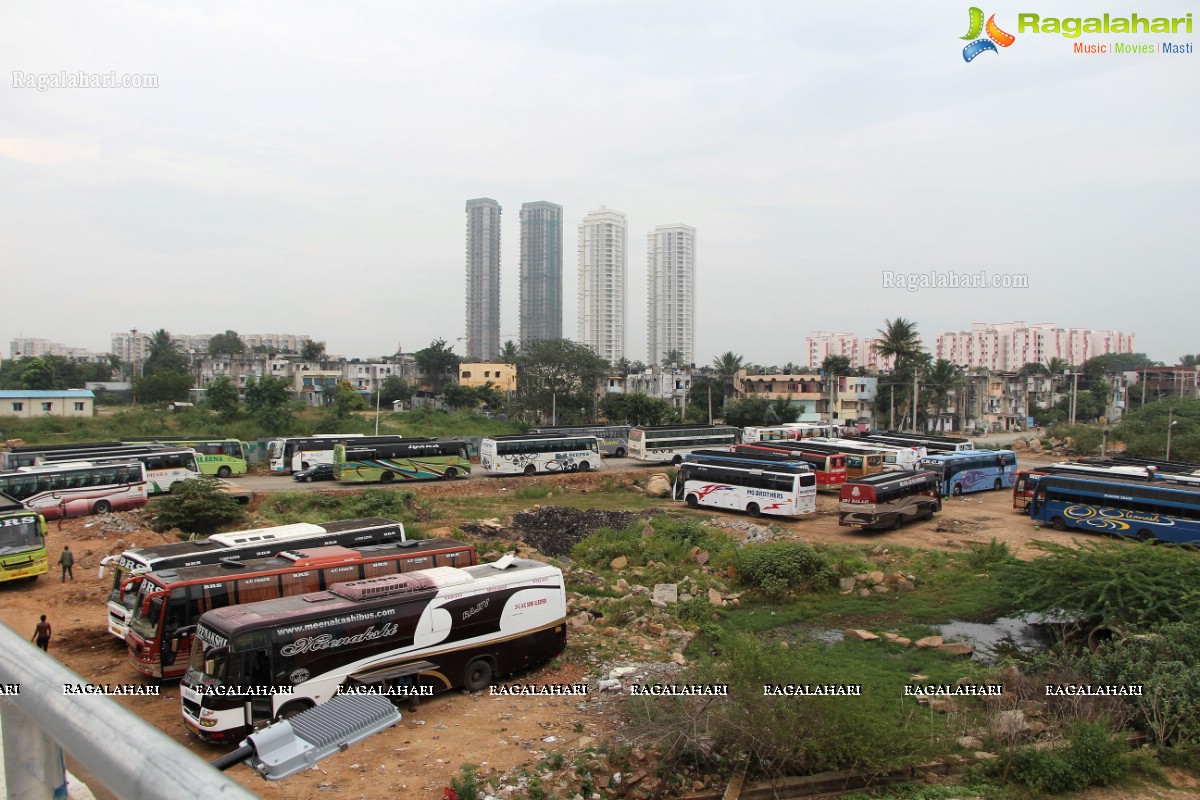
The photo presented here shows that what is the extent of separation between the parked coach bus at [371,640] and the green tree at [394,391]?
6244 centimetres

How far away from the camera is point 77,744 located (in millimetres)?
1332

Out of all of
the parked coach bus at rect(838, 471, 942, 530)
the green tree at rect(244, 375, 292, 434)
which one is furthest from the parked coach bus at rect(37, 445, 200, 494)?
the parked coach bus at rect(838, 471, 942, 530)

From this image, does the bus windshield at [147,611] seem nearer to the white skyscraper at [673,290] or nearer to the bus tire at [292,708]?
the bus tire at [292,708]

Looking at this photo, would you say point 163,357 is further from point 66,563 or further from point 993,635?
point 993,635

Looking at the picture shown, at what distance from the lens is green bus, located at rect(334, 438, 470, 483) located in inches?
1414

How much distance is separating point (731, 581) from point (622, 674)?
298 inches

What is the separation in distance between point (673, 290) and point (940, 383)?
169 ft

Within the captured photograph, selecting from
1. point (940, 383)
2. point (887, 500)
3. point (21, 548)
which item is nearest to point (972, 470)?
point (887, 500)

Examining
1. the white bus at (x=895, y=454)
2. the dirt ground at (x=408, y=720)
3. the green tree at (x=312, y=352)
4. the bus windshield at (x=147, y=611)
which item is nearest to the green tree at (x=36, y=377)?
the green tree at (x=312, y=352)

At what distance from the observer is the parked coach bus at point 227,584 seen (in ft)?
39.3

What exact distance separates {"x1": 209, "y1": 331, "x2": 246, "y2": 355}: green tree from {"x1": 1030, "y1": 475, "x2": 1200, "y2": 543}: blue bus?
81195 millimetres

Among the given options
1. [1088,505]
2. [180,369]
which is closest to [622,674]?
[1088,505]

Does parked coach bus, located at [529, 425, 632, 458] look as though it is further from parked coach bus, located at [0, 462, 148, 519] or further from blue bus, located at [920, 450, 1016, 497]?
parked coach bus, located at [0, 462, 148, 519]

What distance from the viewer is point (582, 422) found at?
61906 millimetres
